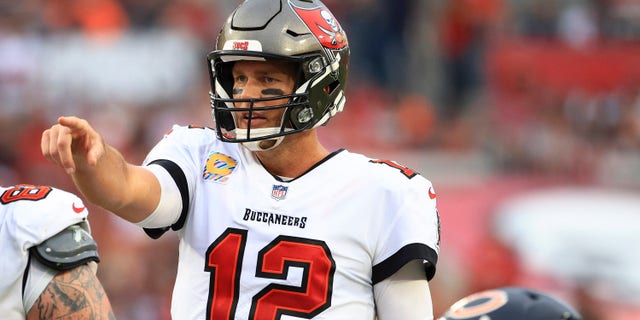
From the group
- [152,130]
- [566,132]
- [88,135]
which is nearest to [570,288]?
[566,132]

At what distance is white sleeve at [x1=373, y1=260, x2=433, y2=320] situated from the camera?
380cm

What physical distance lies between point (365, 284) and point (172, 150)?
0.74 m

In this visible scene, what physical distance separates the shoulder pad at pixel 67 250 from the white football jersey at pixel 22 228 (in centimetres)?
2

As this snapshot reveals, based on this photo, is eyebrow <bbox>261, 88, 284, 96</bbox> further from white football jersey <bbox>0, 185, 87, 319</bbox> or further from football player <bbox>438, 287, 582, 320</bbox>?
football player <bbox>438, 287, 582, 320</bbox>

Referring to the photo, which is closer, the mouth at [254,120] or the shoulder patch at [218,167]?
the mouth at [254,120]

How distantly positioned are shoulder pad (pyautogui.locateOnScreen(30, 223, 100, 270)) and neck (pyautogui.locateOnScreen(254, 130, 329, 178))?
672mm

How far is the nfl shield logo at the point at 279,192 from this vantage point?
3.84 m

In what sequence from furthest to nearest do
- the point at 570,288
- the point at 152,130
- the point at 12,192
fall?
1. the point at 152,130
2. the point at 570,288
3. the point at 12,192

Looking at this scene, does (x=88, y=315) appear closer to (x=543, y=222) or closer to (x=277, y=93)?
(x=277, y=93)

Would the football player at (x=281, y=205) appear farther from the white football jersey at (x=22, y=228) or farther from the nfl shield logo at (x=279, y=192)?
the white football jersey at (x=22, y=228)

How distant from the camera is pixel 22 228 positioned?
11.2ft

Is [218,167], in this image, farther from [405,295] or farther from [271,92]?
[405,295]

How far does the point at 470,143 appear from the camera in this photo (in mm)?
11625

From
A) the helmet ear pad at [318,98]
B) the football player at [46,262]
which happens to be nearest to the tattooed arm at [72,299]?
the football player at [46,262]
